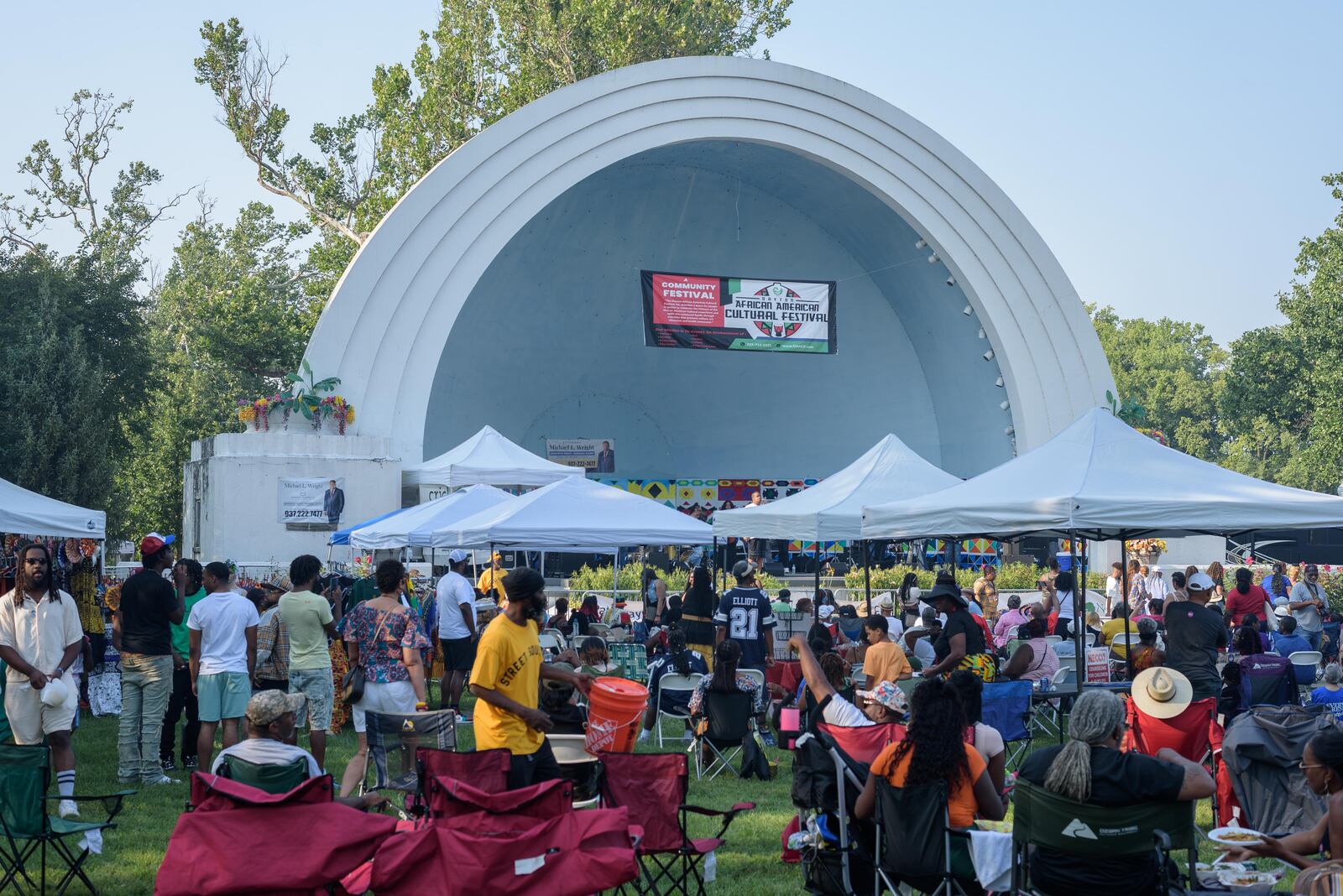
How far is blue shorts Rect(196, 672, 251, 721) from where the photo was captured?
8.15m

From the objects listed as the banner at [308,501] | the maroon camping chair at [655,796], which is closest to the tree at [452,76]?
the banner at [308,501]

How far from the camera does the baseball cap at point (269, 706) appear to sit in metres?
5.15

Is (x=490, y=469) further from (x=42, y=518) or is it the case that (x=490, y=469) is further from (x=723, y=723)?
(x=723, y=723)

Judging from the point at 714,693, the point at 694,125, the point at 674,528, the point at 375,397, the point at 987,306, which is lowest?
the point at 714,693

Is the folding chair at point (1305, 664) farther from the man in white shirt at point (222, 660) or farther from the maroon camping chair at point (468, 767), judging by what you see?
the man in white shirt at point (222, 660)

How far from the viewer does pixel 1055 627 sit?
12922mm

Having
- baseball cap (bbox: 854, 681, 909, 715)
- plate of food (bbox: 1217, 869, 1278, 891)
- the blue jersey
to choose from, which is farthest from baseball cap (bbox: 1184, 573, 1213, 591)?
plate of food (bbox: 1217, 869, 1278, 891)

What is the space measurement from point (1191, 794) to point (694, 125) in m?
20.2

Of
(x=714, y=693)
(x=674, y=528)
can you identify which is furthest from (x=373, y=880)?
(x=674, y=528)

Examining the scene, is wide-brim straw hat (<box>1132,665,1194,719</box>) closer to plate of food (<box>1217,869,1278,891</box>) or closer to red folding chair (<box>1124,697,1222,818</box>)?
red folding chair (<box>1124,697,1222,818</box>)

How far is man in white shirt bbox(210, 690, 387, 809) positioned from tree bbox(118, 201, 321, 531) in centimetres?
2474

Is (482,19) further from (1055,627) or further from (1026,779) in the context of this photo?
(1026,779)

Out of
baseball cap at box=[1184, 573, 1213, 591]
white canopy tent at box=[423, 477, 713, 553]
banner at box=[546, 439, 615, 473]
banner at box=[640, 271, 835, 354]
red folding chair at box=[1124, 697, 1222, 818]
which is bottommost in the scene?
red folding chair at box=[1124, 697, 1222, 818]

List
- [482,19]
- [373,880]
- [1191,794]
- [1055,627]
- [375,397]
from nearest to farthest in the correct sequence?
[373,880] → [1191,794] → [1055,627] → [375,397] → [482,19]
